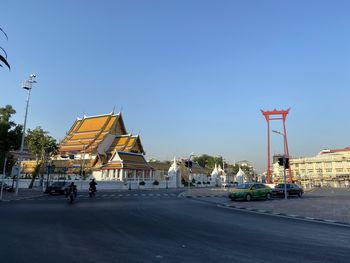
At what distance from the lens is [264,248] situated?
7.41m

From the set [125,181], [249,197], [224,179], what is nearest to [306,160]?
[224,179]

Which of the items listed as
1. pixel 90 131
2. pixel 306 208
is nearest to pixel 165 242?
pixel 306 208

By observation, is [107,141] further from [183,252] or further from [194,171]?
[183,252]

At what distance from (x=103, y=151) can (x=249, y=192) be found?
44710 millimetres

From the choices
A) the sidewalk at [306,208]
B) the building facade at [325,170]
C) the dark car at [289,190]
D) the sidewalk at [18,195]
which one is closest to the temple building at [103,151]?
the sidewalk at [18,195]

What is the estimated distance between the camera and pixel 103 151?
215 ft

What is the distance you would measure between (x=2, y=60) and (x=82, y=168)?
57483mm

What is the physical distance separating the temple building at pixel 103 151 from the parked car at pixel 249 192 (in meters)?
31.8

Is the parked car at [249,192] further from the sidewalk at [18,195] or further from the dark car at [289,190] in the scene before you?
the sidewalk at [18,195]

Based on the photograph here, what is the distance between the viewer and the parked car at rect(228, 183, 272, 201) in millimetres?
25500

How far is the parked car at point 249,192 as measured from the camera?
1004 inches

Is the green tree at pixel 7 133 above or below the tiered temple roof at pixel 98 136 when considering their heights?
below

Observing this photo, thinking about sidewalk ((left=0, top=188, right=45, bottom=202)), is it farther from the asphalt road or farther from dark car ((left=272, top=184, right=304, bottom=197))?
dark car ((left=272, top=184, right=304, bottom=197))

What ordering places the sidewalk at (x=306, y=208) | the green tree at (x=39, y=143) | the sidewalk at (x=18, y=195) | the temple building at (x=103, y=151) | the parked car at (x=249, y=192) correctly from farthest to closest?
the temple building at (x=103, y=151) < the green tree at (x=39, y=143) < the sidewalk at (x=18, y=195) < the parked car at (x=249, y=192) < the sidewalk at (x=306, y=208)
